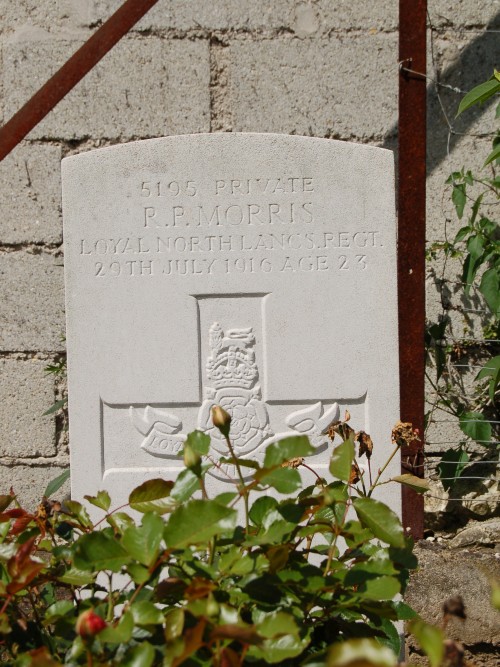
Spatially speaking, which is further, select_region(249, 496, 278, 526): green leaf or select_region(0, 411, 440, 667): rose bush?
select_region(249, 496, 278, 526): green leaf

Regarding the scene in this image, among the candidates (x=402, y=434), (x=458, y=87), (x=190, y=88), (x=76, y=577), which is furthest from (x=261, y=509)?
(x=458, y=87)

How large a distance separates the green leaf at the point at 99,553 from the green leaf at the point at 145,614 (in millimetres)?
55

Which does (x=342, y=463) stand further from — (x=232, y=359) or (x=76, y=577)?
(x=232, y=359)

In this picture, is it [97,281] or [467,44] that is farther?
[467,44]

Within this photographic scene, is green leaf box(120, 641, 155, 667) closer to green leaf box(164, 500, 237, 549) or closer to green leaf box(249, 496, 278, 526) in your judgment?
green leaf box(164, 500, 237, 549)

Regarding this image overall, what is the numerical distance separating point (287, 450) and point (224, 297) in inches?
49.9

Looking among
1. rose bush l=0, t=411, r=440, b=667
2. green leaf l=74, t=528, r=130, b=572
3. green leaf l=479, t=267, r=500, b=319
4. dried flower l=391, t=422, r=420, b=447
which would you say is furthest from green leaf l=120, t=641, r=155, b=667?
green leaf l=479, t=267, r=500, b=319

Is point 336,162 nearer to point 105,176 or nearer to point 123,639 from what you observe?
point 105,176

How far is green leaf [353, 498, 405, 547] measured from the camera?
3.15 feet

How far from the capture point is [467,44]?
263 cm

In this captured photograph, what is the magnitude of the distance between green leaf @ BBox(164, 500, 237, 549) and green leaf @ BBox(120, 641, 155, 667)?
0.11 meters

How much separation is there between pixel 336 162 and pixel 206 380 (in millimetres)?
685

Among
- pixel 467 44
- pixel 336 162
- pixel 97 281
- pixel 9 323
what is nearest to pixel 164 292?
pixel 97 281

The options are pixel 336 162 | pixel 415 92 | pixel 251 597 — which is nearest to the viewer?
pixel 251 597
